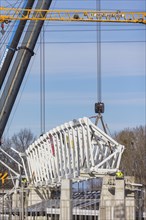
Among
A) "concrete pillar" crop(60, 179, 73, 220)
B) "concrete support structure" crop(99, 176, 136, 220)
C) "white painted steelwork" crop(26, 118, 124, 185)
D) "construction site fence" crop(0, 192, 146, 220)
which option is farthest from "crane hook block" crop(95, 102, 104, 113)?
"construction site fence" crop(0, 192, 146, 220)

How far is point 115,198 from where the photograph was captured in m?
42.0

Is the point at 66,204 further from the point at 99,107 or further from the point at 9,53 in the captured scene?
the point at 99,107

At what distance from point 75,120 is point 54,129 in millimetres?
3856

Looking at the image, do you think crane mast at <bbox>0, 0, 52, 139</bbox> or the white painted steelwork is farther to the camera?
the white painted steelwork

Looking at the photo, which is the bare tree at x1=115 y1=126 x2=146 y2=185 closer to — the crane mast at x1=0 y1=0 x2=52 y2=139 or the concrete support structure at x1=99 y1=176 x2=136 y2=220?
the concrete support structure at x1=99 y1=176 x2=136 y2=220

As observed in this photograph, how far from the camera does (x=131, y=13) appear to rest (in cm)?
6006

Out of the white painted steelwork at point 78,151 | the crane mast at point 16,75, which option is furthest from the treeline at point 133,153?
the crane mast at point 16,75

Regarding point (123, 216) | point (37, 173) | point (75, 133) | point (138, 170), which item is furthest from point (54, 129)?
point (138, 170)

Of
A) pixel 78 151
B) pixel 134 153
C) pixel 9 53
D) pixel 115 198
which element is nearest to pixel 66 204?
pixel 115 198

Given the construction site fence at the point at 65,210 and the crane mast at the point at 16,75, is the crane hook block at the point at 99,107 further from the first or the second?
the construction site fence at the point at 65,210

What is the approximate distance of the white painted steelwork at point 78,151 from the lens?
177 feet

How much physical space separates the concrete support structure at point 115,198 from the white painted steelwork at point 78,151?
149 cm

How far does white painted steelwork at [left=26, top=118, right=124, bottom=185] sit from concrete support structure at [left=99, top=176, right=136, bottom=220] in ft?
4.90

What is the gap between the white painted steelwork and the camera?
54.1 metres
